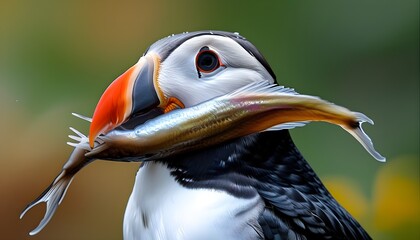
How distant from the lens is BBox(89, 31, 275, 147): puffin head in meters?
0.97

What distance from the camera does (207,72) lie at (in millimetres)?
1013

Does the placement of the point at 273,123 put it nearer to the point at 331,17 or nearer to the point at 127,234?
the point at 127,234

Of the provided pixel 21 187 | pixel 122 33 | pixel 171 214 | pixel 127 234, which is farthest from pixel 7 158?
pixel 171 214

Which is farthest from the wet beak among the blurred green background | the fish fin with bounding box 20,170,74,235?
the blurred green background

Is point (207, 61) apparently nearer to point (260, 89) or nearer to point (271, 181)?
point (260, 89)

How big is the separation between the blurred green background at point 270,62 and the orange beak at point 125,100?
72 centimetres

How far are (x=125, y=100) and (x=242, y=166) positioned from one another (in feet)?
0.67

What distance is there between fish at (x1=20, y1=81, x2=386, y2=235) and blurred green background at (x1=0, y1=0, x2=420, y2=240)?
27.5 inches

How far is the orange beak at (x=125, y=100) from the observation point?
96 cm

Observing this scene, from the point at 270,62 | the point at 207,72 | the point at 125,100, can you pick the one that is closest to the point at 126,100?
the point at 125,100

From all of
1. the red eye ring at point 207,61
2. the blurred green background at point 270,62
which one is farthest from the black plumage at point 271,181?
the blurred green background at point 270,62

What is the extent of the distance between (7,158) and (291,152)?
880mm

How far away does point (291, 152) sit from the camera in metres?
1.06

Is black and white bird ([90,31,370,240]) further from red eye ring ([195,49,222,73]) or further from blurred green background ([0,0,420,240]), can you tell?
blurred green background ([0,0,420,240])
